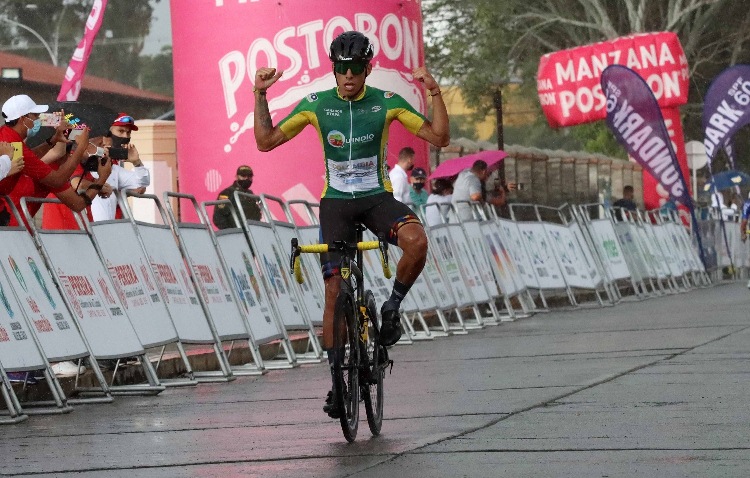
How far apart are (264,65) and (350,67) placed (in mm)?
11247

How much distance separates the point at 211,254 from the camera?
13398mm

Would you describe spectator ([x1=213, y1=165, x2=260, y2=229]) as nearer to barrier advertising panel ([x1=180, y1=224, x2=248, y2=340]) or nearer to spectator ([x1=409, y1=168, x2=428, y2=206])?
spectator ([x1=409, y1=168, x2=428, y2=206])

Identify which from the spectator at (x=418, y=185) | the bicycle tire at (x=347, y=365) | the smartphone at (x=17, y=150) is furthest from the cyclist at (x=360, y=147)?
the spectator at (x=418, y=185)

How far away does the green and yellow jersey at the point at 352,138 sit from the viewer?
8867 millimetres

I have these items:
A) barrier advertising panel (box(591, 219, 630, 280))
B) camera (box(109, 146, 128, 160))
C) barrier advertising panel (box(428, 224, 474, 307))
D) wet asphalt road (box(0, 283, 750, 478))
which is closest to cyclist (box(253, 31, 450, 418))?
wet asphalt road (box(0, 283, 750, 478))

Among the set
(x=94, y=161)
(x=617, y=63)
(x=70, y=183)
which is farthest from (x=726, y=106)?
(x=70, y=183)

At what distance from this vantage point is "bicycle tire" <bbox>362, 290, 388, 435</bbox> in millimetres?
8586

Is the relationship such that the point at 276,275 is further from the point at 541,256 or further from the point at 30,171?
the point at 541,256

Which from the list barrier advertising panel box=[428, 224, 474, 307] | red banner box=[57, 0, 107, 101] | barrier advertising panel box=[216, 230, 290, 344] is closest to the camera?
barrier advertising panel box=[216, 230, 290, 344]

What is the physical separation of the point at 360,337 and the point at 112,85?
62253 millimetres

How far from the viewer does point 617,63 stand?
40.0 m

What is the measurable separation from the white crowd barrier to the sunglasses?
2.68m

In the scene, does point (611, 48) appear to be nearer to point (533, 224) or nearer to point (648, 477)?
point (533, 224)

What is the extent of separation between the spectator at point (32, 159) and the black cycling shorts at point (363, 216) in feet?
9.33
